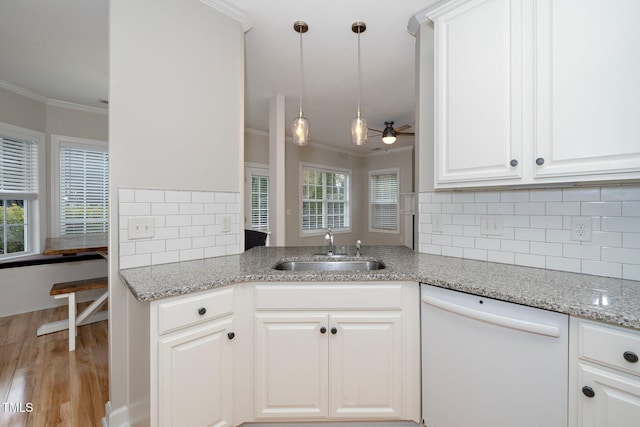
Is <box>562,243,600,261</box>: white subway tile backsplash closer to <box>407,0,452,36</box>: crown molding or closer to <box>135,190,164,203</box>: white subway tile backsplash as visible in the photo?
<box>407,0,452,36</box>: crown molding

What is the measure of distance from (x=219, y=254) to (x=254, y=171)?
3.49 m

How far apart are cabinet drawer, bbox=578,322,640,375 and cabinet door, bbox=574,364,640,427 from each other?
0.13ft

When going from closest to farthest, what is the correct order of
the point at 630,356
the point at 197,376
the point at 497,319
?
the point at 630,356, the point at 497,319, the point at 197,376

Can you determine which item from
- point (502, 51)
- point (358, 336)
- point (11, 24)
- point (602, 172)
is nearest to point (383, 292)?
point (358, 336)

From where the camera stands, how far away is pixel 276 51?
8.40ft

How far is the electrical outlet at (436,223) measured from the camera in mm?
1950

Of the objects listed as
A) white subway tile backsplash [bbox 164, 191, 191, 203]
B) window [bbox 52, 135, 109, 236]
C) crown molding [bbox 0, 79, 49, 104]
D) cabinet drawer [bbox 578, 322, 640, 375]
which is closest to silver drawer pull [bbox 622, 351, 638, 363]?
cabinet drawer [bbox 578, 322, 640, 375]

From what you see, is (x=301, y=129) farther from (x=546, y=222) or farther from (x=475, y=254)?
(x=546, y=222)

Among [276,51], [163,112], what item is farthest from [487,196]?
[276,51]

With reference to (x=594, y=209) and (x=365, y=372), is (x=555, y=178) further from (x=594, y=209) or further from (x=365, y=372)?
(x=365, y=372)

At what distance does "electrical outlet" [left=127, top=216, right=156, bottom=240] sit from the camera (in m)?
1.58

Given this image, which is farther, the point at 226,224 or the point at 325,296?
the point at 226,224

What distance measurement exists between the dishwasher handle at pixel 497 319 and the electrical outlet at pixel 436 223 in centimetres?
68

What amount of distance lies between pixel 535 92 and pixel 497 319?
3.29ft
